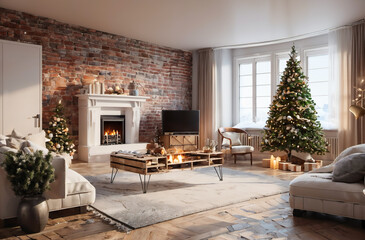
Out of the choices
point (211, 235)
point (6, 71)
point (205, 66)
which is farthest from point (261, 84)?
point (211, 235)

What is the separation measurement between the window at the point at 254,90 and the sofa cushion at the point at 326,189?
538cm

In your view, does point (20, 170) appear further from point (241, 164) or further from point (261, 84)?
point (261, 84)

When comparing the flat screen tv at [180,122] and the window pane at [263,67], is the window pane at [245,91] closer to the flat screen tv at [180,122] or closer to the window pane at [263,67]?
the window pane at [263,67]

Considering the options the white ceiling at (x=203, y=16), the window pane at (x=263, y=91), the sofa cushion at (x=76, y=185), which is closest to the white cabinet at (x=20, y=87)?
the white ceiling at (x=203, y=16)

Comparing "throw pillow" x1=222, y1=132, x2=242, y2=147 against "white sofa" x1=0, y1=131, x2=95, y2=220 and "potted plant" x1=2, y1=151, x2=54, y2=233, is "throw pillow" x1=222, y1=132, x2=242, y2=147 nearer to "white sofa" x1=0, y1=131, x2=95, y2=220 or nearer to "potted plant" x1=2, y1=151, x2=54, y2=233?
"white sofa" x1=0, y1=131, x2=95, y2=220

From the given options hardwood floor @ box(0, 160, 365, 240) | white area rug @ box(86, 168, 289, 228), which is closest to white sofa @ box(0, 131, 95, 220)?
hardwood floor @ box(0, 160, 365, 240)

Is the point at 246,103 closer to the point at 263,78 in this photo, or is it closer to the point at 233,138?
the point at 263,78

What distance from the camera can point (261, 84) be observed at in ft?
30.2

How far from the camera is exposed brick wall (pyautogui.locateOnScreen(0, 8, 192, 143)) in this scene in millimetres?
6922

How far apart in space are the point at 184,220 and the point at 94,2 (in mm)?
4256

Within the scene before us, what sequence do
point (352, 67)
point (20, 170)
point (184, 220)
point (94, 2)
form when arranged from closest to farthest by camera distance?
point (20, 170) < point (184, 220) < point (94, 2) < point (352, 67)

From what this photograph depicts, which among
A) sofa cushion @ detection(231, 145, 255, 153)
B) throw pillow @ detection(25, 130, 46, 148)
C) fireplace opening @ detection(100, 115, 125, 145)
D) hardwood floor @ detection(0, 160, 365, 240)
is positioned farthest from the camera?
fireplace opening @ detection(100, 115, 125, 145)

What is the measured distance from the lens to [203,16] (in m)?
6.76

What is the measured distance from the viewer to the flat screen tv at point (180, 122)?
342 inches
